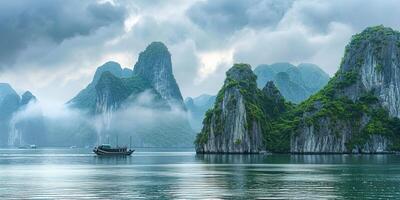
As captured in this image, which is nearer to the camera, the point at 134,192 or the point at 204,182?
the point at 134,192

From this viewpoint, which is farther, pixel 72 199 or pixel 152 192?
pixel 152 192

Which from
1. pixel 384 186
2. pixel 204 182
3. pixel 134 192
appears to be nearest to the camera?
pixel 134 192

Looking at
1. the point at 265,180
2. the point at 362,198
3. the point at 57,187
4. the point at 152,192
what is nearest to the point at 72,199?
the point at 152,192

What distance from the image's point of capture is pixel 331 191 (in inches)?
2628

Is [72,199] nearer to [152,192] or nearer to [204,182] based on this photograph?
[152,192]

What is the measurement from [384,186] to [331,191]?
9742 millimetres

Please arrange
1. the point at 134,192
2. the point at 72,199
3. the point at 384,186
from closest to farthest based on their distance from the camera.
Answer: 1. the point at 72,199
2. the point at 134,192
3. the point at 384,186

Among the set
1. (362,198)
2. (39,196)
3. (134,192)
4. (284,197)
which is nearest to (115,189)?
(134,192)

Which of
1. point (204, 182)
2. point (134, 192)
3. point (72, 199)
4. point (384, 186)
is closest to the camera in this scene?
point (72, 199)

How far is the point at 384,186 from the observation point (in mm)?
73250

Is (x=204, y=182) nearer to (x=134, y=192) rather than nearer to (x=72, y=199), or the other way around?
(x=134, y=192)

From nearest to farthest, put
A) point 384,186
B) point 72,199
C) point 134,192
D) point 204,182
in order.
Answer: point 72,199, point 134,192, point 384,186, point 204,182

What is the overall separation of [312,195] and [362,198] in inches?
193

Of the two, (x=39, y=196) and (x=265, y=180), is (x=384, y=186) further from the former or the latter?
(x=39, y=196)
